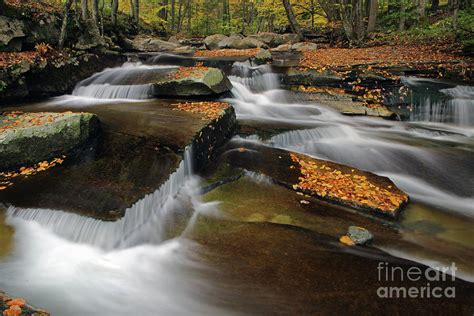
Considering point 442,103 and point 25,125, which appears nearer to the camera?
point 25,125

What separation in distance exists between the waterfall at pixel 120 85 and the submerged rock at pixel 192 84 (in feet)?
1.61

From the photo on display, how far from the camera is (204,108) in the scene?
8.53 meters

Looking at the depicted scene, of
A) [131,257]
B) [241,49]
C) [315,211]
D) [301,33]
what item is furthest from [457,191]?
[301,33]

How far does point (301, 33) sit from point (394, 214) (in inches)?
699

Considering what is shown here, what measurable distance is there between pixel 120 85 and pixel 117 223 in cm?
754

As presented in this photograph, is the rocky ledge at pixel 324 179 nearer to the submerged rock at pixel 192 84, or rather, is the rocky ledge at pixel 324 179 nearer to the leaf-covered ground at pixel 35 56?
the submerged rock at pixel 192 84

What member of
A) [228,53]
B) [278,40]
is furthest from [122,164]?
[278,40]

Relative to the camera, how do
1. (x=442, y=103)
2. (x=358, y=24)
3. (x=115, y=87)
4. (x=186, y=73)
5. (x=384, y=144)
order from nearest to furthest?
(x=384, y=144), (x=442, y=103), (x=186, y=73), (x=115, y=87), (x=358, y=24)

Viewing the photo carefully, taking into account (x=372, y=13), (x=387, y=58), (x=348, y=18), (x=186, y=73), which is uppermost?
(x=372, y=13)

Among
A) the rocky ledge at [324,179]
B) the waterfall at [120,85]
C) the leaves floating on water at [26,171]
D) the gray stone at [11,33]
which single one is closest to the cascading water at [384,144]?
the rocky ledge at [324,179]

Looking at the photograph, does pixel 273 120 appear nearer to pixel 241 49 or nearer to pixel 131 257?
pixel 131 257

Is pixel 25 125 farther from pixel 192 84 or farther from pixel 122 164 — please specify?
pixel 192 84

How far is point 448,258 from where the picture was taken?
14.0 feet

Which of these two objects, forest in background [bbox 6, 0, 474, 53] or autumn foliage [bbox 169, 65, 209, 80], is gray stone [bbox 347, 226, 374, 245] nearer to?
autumn foliage [bbox 169, 65, 209, 80]
